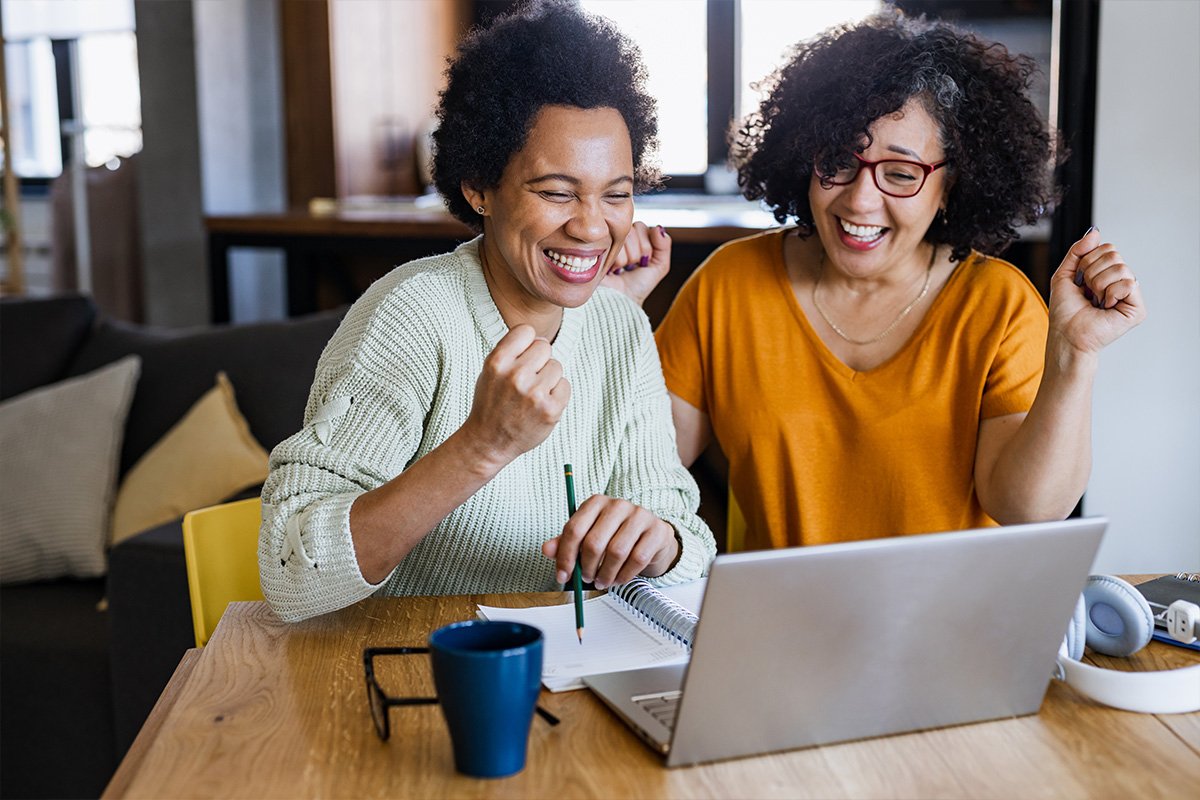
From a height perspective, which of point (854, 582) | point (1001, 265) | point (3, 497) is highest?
point (1001, 265)

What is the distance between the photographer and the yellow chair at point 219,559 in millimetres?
1446

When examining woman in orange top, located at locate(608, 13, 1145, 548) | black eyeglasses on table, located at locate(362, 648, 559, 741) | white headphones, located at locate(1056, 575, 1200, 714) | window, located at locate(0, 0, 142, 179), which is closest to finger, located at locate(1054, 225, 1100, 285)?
woman in orange top, located at locate(608, 13, 1145, 548)

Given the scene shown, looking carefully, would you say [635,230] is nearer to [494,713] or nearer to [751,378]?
[751,378]

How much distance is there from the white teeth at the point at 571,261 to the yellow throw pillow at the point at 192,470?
1.27 m

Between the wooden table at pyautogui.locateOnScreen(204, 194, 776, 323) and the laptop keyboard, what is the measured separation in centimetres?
204

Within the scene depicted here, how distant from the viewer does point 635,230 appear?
1.79 meters

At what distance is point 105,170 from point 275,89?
0.65 metres

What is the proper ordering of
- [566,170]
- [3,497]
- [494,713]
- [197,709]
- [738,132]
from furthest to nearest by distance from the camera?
[3,497] < [738,132] < [566,170] < [197,709] < [494,713]

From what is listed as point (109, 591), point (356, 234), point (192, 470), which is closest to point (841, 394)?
point (109, 591)

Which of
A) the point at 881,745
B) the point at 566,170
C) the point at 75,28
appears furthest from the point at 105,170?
the point at 881,745

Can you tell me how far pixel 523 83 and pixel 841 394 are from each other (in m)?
0.62

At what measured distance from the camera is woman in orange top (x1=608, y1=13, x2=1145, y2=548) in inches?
63.2

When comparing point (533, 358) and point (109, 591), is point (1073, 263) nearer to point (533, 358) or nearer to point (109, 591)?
point (533, 358)

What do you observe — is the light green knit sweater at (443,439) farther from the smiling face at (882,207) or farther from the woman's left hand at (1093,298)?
the woman's left hand at (1093,298)
